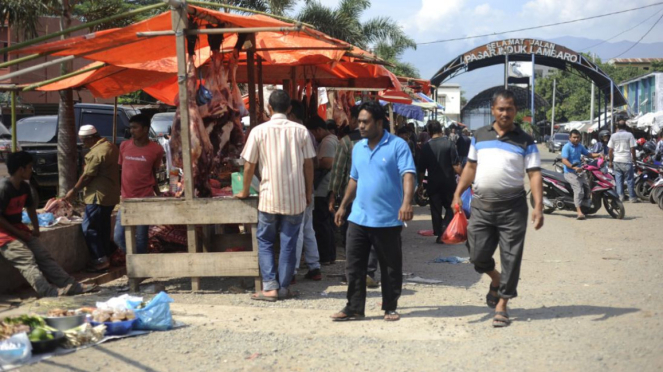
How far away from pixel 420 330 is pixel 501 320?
701 mm

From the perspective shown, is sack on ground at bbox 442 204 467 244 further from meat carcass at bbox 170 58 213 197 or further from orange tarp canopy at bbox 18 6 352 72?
meat carcass at bbox 170 58 213 197

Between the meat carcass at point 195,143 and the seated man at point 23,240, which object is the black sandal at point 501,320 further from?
the seated man at point 23,240

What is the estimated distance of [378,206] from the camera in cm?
609

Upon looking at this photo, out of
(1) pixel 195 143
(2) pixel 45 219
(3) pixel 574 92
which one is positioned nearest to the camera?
(1) pixel 195 143

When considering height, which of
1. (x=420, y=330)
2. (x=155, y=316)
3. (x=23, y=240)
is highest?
(x=23, y=240)

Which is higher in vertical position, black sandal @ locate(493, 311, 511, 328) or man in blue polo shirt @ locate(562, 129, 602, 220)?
man in blue polo shirt @ locate(562, 129, 602, 220)

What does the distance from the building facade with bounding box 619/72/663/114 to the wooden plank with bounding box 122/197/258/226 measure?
153 ft

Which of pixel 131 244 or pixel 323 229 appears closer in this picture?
pixel 131 244

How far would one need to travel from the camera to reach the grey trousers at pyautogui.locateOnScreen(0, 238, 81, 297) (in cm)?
696

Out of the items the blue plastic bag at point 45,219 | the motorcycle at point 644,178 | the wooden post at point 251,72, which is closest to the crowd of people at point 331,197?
the blue plastic bag at point 45,219

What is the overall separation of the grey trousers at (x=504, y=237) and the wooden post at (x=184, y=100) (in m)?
2.87

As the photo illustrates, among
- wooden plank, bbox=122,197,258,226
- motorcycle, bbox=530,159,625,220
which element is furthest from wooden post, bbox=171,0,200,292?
motorcycle, bbox=530,159,625,220

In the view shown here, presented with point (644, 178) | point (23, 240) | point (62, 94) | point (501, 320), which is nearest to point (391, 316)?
point (501, 320)

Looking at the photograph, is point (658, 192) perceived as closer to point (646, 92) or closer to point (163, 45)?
point (163, 45)
